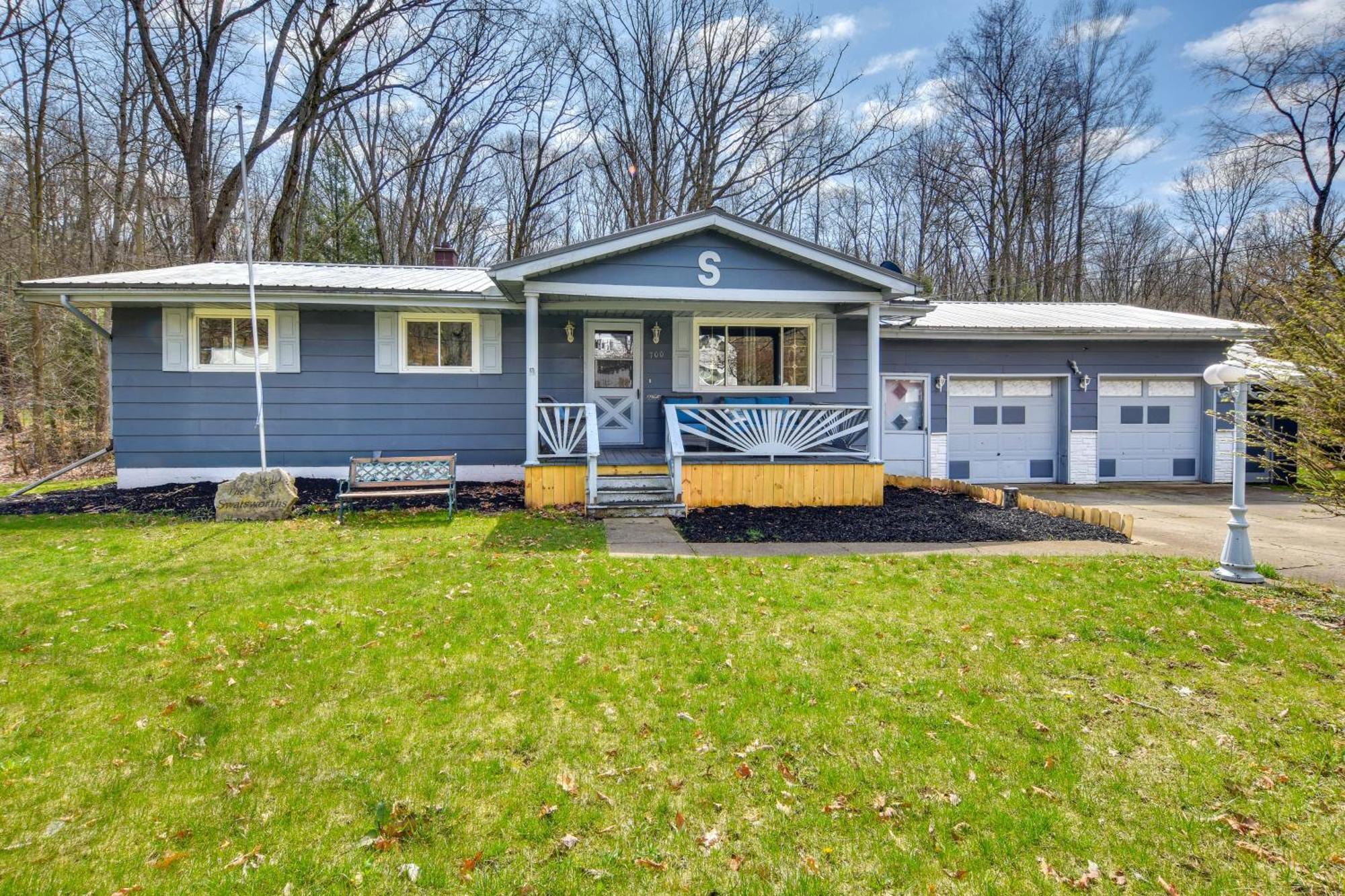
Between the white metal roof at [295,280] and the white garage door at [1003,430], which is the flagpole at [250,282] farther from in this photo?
the white garage door at [1003,430]

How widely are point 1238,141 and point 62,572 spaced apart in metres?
27.8

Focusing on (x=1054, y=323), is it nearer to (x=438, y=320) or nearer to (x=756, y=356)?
(x=756, y=356)

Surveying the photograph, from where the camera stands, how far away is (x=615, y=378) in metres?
10.2

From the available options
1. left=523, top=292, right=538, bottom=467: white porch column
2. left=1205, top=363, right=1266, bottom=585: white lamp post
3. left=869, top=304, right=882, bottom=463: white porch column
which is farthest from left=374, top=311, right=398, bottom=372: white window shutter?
left=1205, top=363, right=1266, bottom=585: white lamp post

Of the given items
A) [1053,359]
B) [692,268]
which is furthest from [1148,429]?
[692,268]

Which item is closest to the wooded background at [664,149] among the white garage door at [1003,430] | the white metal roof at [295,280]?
the white metal roof at [295,280]

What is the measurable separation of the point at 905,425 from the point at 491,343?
758cm

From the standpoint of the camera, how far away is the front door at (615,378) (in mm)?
10016

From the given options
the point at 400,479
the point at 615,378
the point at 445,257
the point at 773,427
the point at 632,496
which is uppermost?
the point at 445,257

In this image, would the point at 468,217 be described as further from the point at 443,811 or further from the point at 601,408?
the point at 443,811

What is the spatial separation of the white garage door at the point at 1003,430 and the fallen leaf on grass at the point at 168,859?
11761mm

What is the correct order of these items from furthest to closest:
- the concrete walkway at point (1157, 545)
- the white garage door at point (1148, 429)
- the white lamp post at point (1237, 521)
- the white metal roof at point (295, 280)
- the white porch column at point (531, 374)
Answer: the white garage door at point (1148, 429), the white metal roof at point (295, 280), the white porch column at point (531, 374), the concrete walkway at point (1157, 545), the white lamp post at point (1237, 521)

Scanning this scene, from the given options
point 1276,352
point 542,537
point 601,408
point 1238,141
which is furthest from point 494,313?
point 1238,141

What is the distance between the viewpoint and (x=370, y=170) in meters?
19.4
